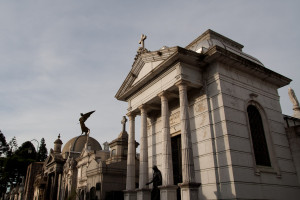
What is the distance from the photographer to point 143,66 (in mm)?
14859

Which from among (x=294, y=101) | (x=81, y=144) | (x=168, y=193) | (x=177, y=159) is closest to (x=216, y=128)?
(x=168, y=193)

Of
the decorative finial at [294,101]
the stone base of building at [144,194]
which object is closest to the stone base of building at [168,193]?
the stone base of building at [144,194]

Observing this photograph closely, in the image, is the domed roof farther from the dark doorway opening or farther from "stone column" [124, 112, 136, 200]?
the dark doorway opening

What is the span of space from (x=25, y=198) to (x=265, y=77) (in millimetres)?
46604

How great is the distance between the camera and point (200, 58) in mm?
11898

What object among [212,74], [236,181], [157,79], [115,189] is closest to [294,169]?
[236,181]

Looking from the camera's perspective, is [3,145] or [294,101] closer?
[294,101]

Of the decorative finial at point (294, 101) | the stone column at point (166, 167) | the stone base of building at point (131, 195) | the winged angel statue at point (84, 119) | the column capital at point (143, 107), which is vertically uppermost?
the winged angel statue at point (84, 119)

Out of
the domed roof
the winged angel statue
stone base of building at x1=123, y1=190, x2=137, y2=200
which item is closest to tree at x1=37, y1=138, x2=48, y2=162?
the domed roof

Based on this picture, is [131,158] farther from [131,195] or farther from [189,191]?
[189,191]

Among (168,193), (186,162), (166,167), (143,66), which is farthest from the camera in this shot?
(143,66)

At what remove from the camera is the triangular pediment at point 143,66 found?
41.6 feet

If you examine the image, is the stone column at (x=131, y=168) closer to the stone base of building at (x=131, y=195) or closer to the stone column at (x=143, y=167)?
the stone base of building at (x=131, y=195)

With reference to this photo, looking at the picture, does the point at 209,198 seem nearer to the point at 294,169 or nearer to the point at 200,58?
the point at 294,169
